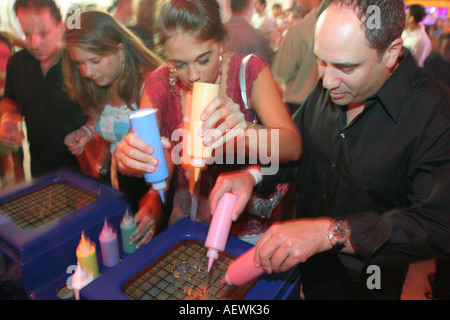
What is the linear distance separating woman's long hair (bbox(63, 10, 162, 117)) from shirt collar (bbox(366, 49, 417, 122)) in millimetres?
1171

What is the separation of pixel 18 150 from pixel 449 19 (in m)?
6.36

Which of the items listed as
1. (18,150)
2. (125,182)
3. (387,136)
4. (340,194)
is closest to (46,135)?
(18,150)

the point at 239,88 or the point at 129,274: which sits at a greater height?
the point at 239,88

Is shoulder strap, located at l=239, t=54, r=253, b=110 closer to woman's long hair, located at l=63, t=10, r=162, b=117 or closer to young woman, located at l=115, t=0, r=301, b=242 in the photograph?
young woman, located at l=115, t=0, r=301, b=242

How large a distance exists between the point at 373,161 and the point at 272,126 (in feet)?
1.36

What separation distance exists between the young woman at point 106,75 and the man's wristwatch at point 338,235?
0.89m

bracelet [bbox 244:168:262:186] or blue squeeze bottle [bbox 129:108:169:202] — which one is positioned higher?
blue squeeze bottle [bbox 129:108:169:202]

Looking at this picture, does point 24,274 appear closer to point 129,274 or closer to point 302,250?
point 129,274

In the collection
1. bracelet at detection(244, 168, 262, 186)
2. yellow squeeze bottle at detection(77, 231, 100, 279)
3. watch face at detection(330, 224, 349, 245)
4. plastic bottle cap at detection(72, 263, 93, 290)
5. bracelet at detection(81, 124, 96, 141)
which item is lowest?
plastic bottle cap at detection(72, 263, 93, 290)

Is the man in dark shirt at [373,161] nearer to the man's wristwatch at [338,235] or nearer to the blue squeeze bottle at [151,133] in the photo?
the man's wristwatch at [338,235]

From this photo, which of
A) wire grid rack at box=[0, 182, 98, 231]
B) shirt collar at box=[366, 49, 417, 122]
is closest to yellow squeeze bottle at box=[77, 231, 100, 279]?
wire grid rack at box=[0, 182, 98, 231]

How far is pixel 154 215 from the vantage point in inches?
56.1

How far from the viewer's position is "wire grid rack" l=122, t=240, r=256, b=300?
0.92m
